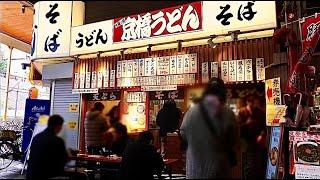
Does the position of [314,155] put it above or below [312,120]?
below

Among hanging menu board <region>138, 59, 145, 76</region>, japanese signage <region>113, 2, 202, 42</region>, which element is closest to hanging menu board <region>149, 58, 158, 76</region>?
hanging menu board <region>138, 59, 145, 76</region>

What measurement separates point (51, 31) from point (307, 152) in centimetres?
462

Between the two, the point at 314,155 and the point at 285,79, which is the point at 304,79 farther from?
the point at 314,155

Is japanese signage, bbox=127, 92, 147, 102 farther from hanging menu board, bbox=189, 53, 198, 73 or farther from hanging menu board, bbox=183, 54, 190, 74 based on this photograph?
hanging menu board, bbox=189, 53, 198, 73

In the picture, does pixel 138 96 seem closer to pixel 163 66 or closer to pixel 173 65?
pixel 163 66

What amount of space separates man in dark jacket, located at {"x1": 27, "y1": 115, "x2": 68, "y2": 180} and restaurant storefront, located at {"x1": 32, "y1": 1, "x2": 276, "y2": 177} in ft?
0.66

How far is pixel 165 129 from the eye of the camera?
5.32 meters

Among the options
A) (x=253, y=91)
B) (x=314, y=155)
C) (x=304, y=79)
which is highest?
(x=304, y=79)

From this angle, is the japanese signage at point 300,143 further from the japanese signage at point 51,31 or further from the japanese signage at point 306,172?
the japanese signage at point 51,31

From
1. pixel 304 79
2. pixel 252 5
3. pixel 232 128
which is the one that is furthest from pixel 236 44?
pixel 232 128

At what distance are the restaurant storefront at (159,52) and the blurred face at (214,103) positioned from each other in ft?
0.33

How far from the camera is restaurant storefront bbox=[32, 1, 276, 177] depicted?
270 cm

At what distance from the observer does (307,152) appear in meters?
5.31

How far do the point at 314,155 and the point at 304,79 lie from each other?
1328mm
